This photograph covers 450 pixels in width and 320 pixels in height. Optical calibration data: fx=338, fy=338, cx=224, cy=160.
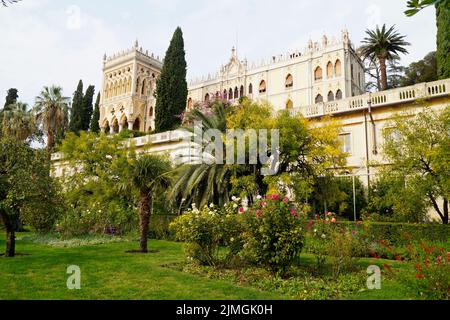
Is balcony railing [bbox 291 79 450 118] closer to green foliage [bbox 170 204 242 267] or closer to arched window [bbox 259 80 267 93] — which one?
green foliage [bbox 170 204 242 267]

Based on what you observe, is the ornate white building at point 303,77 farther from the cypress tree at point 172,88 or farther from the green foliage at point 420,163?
the green foliage at point 420,163

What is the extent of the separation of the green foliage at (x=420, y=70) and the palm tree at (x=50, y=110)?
36.5 m

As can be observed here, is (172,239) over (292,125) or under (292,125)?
under

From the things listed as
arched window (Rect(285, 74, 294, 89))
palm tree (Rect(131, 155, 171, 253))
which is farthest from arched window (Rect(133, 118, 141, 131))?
palm tree (Rect(131, 155, 171, 253))

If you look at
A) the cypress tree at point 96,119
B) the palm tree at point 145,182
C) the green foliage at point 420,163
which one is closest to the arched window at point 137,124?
the cypress tree at point 96,119

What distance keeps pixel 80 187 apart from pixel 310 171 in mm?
14637

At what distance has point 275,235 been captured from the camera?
6.99 meters

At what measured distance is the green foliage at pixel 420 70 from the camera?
3600 centimetres

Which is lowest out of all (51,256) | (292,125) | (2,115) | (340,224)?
(51,256)

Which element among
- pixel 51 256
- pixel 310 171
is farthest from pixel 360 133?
pixel 51 256

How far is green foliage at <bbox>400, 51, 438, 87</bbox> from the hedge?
30.1 metres

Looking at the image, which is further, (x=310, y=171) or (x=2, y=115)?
(x=2, y=115)
